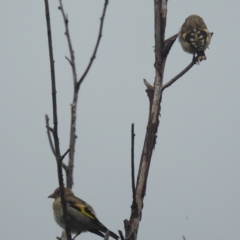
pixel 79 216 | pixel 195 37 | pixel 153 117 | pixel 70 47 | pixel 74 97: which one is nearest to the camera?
pixel 153 117

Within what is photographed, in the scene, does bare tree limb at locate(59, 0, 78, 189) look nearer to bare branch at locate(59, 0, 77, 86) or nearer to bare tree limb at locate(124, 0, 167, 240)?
bare branch at locate(59, 0, 77, 86)

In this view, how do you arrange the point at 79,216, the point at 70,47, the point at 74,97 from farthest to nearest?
the point at 70,47
the point at 74,97
the point at 79,216

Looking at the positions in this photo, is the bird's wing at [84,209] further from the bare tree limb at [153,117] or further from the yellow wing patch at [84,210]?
the bare tree limb at [153,117]

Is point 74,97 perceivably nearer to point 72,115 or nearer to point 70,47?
point 72,115

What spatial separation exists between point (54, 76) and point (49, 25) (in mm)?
287

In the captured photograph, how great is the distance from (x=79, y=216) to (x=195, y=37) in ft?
10.8

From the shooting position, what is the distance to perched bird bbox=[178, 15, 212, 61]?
7.11 meters

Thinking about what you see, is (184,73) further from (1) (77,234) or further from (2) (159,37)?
(1) (77,234)

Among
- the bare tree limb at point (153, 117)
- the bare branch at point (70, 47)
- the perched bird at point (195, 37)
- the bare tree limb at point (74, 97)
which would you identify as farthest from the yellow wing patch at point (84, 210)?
the perched bird at point (195, 37)

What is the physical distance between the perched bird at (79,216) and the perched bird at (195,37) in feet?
8.16

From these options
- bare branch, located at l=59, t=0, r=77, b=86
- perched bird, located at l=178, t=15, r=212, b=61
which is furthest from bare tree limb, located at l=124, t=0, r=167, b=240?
perched bird, located at l=178, t=15, r=212, b=61

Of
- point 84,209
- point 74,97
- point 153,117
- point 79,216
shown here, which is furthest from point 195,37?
point 153,117

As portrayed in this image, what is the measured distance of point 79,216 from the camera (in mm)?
5672

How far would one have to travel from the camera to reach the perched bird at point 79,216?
568 centimetres
